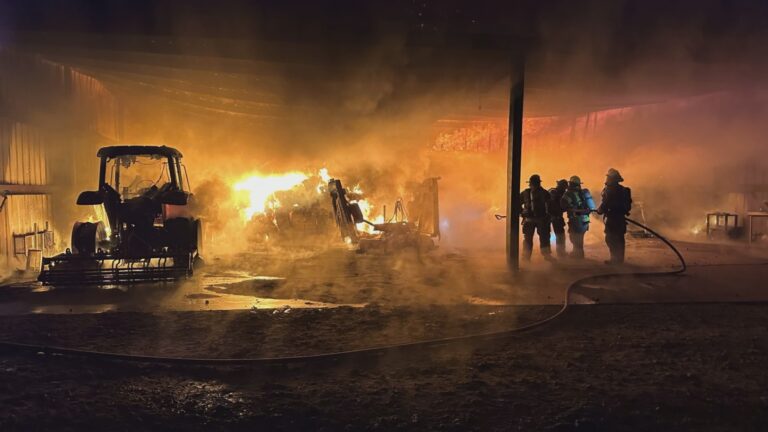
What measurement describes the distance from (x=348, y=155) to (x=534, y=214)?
799 centimetres

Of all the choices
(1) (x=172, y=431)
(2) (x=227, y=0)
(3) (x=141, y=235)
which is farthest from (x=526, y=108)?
(1) (x=172, y=431)

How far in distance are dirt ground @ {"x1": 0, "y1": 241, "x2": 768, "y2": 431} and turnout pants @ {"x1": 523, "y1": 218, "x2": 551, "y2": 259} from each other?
216 centimetres

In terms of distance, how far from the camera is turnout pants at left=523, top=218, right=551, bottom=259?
380 inches

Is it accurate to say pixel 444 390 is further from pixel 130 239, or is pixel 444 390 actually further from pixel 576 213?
pixel 576 213

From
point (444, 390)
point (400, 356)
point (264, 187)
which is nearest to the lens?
point (444, 390)

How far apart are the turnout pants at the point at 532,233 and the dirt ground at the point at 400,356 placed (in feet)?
7.09

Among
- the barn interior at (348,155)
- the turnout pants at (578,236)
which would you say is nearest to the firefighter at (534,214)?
the barn interior at (348,155)

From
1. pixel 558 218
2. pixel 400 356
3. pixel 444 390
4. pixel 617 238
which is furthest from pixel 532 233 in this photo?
pixel 444 390

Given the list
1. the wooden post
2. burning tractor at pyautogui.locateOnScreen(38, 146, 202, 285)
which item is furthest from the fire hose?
the wooden post

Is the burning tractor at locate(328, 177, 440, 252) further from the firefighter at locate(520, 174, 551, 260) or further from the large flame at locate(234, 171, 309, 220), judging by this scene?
the large flame at locate(234, 171, 309, 220)

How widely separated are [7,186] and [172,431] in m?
7.74

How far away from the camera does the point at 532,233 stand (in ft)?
31.9

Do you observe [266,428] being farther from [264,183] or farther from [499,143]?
[499,143]

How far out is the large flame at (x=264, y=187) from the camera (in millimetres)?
15234
